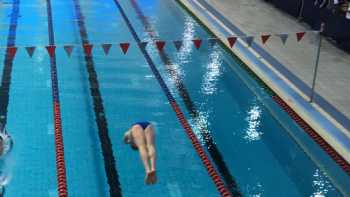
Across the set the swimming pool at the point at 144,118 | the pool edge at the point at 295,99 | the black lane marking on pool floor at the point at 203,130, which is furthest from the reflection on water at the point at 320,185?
the black lane marking on pool floor at the point at 203,130

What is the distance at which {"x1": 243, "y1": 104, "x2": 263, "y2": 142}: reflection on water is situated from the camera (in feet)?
17.3

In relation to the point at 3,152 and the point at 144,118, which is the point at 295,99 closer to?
the point at 144,118

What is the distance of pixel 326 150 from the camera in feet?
16.4

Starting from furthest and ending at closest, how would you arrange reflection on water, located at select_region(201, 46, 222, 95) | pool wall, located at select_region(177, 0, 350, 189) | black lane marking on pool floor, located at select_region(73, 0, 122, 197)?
1. reflection on water, located at select_region(201, 46, 222, 95)
2. pool wall, located at select_region(177, 0, 350, 189)
3. black lane marking on pool floor, located at select_region(73, 0, 122, 197)

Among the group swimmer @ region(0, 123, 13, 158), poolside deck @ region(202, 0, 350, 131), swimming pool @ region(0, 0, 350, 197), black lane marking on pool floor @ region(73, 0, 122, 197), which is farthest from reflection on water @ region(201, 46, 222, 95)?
swimmer @ region(0, 123, 13, 158)

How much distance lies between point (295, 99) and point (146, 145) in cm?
289

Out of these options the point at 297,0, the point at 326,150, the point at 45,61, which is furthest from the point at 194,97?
the point at 297,0

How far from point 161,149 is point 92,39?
3.52m

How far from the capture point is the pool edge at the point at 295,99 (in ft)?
16.8

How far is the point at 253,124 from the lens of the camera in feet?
18.2

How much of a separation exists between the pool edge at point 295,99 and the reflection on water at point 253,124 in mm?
404

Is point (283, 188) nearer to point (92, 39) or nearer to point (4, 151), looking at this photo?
point (4, 151)

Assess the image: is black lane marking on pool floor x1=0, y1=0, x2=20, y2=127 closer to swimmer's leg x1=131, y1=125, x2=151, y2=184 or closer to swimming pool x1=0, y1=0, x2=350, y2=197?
swimming pool x1=0, y1=0, x2=350, y2=197

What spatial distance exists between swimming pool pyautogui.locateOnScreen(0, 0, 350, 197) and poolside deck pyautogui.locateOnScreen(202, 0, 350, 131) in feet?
1.82
